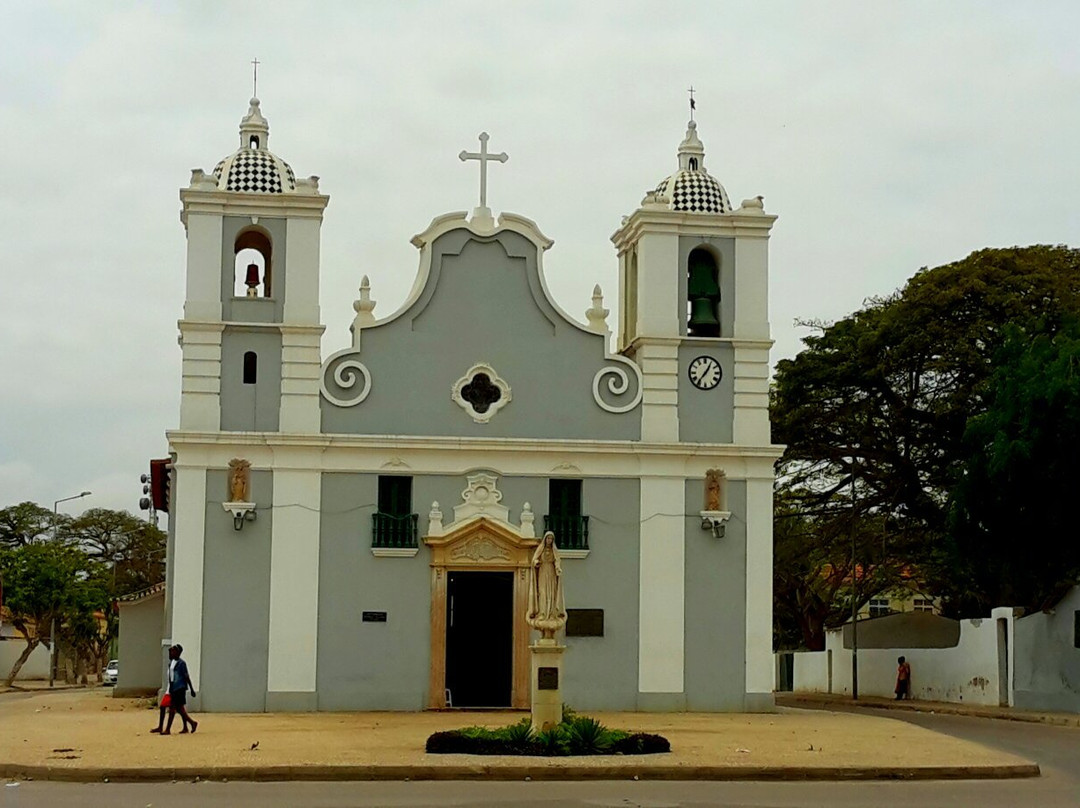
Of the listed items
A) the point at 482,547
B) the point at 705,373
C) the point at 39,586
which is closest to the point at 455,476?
the point at 482,547

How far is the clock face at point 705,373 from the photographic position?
31250 mm

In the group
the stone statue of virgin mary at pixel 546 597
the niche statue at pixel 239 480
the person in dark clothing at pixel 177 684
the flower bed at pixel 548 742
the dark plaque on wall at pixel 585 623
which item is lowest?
the flower bed at pixel 548 742

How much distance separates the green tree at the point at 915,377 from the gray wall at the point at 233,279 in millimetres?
14505

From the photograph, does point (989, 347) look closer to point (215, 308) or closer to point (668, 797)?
point (215, 308)

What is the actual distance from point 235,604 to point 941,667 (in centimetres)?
1815

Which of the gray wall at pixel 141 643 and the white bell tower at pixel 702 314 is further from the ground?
the white bell tower at pixel 702 314

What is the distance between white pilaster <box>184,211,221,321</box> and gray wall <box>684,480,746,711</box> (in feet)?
30.3

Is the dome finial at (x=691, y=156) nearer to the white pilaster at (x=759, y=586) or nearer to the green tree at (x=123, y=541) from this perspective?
the white pilaster at (x=759, y=586)

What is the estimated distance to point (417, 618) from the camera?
29641mm

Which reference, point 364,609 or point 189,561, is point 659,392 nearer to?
point 364,609

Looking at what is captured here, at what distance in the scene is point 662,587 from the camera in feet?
100.0

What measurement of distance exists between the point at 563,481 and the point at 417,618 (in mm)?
3622

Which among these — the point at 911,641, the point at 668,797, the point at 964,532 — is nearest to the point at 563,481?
the point at 964,532

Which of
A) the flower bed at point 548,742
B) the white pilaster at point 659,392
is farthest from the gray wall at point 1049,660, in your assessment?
the flower bed at point 548,742
